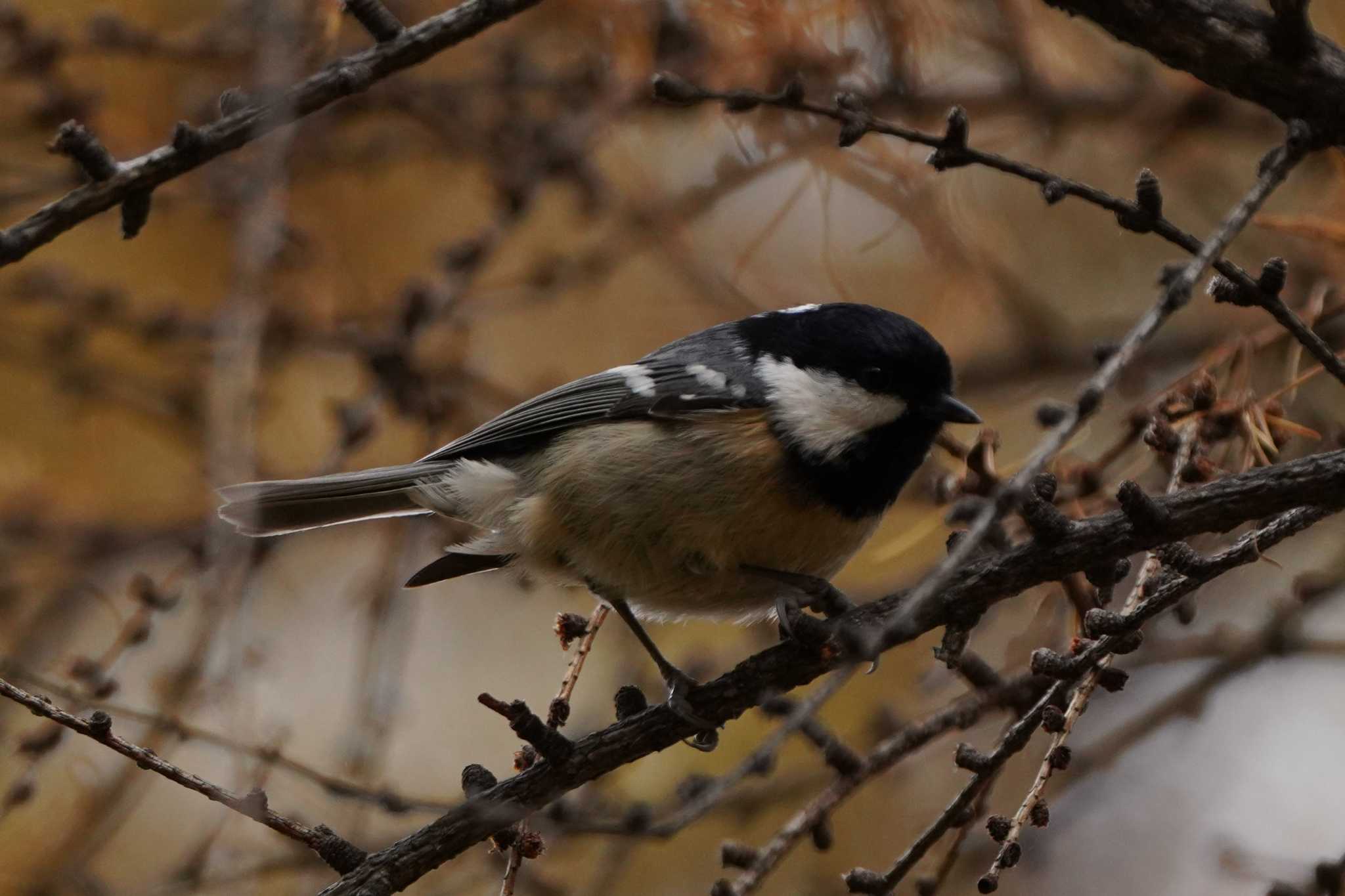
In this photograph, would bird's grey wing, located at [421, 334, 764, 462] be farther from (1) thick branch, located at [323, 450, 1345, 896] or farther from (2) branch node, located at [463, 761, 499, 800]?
(2) branch node, located at [463, 761, 499, 800]

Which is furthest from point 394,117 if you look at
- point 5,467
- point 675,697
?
point 675,697

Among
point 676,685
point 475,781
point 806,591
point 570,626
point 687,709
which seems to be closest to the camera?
point 475,781

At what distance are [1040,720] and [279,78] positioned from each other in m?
2.11

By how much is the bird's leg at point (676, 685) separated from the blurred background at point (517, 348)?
0.65 ft

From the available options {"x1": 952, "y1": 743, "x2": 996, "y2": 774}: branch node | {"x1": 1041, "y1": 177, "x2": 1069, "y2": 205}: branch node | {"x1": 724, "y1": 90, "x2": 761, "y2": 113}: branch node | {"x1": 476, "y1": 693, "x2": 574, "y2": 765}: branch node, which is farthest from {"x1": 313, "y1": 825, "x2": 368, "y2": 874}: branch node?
{"x1": 1041, "y1": 177, "x2": 1069, "y2": 205}: branch node

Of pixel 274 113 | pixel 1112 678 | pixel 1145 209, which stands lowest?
pixel 1112 678

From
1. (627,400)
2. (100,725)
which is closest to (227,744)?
(100,725)

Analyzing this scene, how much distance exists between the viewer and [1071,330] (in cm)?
430

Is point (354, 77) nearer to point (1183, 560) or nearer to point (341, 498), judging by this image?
point (1183, 560)

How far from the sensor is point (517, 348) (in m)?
5.98

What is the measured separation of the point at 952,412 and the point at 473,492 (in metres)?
1.24

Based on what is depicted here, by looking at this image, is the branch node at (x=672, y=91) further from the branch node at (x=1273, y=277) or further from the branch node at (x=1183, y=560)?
the branch node at (x=1183, y=560)

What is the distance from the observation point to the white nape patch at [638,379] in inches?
125

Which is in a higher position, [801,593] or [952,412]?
[952,412]
